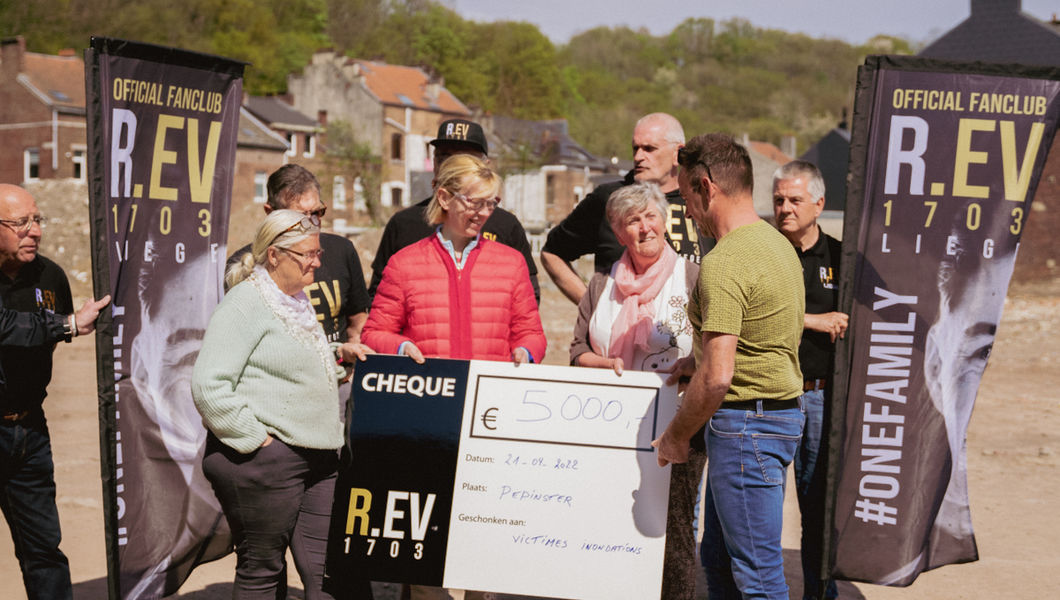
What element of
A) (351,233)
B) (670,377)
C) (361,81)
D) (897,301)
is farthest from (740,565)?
(361,81)

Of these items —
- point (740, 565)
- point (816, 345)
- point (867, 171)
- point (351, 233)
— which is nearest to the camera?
point (740, 565)

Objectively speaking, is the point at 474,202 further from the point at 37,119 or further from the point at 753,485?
the point at 37,119

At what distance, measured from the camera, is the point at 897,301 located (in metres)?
5.09

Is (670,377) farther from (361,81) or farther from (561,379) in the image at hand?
(361,81)

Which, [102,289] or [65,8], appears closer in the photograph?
[102,289]

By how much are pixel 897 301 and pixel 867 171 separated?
27.4 inches

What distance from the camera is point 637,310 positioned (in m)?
4.82

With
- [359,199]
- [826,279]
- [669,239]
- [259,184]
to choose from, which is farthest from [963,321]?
[359,199]

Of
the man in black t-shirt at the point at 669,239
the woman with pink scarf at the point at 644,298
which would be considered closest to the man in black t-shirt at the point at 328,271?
the man in black t-shirt at the point at 669,239

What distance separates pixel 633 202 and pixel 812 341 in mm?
1387

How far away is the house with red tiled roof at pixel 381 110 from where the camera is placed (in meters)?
62.1

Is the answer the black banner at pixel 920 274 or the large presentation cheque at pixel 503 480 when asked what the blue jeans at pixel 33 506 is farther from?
the black banner at pixel 920 274

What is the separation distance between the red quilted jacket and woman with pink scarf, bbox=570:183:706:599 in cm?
41

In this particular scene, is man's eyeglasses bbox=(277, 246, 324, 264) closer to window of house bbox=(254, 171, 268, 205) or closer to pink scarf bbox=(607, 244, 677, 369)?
pink scarf bbox=(607, 244, 677, 369)
